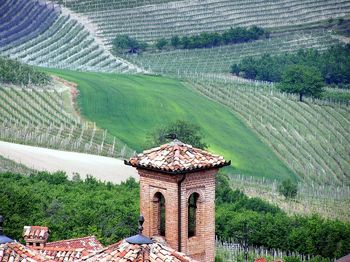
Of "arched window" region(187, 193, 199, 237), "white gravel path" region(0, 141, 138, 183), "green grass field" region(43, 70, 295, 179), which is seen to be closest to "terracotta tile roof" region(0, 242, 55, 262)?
"arched window" region(187, 193, 199, 237)

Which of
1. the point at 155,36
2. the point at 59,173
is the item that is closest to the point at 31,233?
the point at 59,173

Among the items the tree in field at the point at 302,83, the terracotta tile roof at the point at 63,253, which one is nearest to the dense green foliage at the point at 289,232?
the terracotta tile roof at the point at 63,253

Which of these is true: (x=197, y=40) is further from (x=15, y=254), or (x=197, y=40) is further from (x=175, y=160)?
(x=15, y=254)

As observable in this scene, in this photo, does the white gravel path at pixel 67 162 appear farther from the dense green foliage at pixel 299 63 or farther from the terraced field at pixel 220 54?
the dense green foliage at pixel 299 63

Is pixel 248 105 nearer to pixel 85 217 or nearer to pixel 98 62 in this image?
pixel 98 62

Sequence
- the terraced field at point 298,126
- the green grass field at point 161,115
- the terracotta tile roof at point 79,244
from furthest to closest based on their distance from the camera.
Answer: the terraced field at point 298,126 < the green grass field at point 161,115 < the terracotta tile roof at point 79,244

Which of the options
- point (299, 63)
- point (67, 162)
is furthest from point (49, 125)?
point (299, 63)
